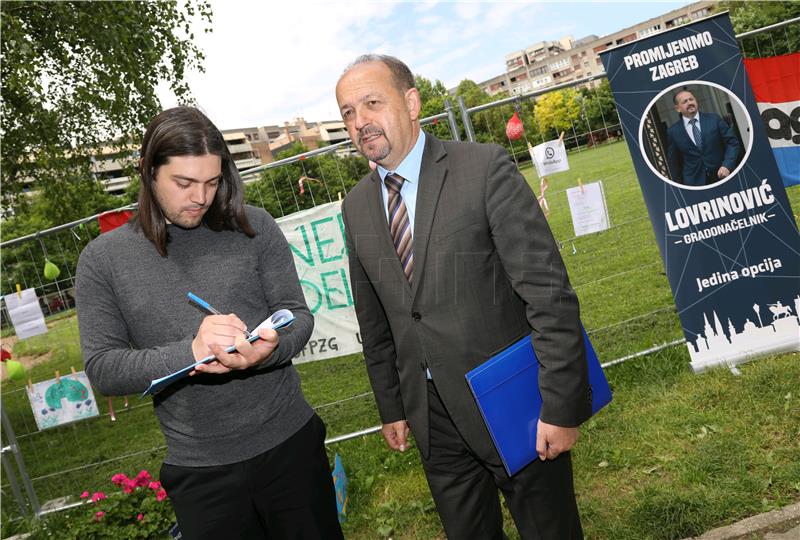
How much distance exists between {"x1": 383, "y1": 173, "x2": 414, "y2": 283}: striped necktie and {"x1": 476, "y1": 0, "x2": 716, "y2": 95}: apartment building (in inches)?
5477

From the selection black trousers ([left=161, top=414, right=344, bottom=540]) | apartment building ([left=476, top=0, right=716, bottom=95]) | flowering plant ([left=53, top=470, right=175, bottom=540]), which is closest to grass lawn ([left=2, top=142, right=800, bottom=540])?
flowering plant ([left=53, top=470, right=175, bottom=540])

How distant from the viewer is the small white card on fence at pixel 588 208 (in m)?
5.07

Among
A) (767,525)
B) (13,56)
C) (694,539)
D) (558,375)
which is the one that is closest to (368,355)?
(558,375)

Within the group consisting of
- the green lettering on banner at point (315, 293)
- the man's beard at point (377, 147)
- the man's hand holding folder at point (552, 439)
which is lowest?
the man's hand holding folder at point (552, 439)

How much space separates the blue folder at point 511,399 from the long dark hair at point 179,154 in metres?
0.97

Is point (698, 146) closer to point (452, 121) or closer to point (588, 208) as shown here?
point (588, 208)

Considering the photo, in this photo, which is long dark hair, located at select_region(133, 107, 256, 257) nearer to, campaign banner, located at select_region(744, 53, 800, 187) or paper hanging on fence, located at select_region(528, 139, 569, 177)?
paper hanging on fence, located at select_region(528, 139, 569, 177)

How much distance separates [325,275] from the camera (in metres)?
5.45

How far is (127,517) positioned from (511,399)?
378 cm

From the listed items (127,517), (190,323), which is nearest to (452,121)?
(190,323)

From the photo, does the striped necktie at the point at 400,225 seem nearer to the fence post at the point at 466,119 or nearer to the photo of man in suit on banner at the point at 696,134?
the fence post at the point at 466,119

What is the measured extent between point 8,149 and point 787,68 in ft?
36.1

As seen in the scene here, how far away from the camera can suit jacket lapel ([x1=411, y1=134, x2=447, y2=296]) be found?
2.18 m

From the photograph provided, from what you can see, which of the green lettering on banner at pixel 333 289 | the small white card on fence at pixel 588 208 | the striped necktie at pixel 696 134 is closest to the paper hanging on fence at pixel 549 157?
the small white card on fence at pixel 588 208
